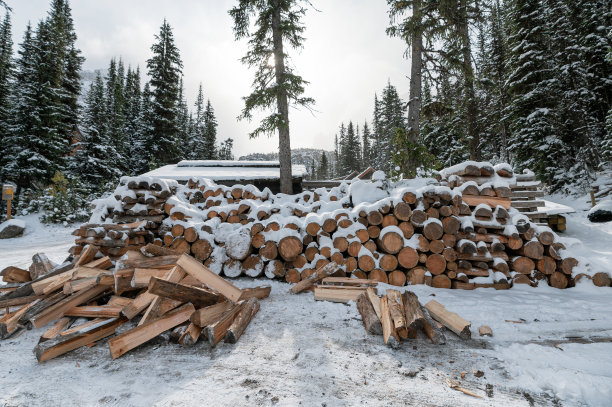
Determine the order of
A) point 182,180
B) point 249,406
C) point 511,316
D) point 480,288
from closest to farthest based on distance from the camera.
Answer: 1. point 249,406
2. point 511,316
3. point 480,288
4. point 182,180

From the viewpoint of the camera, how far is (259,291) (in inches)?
164

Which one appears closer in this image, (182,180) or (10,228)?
(182,180)

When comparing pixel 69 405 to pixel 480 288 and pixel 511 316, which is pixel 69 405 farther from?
pixel 480 288

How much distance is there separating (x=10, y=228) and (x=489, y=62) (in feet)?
112

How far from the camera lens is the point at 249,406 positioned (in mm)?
1926

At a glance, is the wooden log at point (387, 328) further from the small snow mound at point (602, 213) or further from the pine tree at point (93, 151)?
the pine tree at point (93, 151)

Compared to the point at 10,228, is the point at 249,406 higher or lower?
lower

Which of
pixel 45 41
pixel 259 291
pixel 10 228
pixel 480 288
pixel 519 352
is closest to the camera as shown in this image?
pixel 519 352

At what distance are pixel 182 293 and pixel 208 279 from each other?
456mm

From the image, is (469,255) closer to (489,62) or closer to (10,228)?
(10,228)

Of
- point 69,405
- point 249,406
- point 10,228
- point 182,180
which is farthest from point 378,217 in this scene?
point 10,228

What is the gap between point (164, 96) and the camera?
78.1ft

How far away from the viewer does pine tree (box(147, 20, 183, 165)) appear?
2352cm

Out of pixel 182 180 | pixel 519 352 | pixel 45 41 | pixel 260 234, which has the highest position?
pixel 45 41
